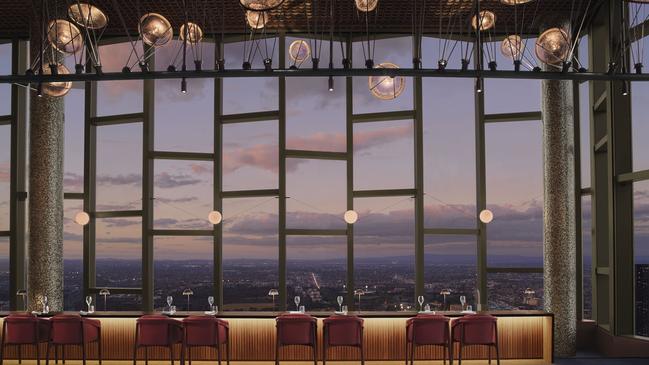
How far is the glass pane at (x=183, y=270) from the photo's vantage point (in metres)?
11.8

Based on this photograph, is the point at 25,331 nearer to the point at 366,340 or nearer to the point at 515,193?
the point at 366,340

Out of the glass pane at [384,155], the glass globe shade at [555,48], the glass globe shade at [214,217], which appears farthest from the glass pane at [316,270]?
the glass globe shade at [555,48]

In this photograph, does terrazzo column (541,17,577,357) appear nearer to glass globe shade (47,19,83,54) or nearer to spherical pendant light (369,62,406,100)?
spherical pendant light (369,62,406,100)

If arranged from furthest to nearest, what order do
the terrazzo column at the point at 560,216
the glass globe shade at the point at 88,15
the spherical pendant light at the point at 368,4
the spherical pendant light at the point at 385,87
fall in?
1. the terrazzo column at the point at 560,216
2. the spherical pendant light at the point at 385,87
3. the glass globe shade at the point at 88,15
4. the spherical pendant light at the point at 368,4

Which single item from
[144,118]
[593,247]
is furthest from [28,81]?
[593,247]

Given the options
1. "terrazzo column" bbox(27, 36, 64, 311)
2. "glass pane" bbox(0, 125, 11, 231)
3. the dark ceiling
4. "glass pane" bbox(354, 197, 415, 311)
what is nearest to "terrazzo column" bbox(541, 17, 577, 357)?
the dark ceiling

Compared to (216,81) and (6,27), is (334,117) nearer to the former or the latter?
(216,81)

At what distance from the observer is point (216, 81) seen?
11805mm

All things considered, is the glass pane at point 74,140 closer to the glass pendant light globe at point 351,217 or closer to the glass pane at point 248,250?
the glass pane at point 248,250

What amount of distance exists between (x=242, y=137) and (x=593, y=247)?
236 inches

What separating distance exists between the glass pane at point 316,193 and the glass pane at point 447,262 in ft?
5.04

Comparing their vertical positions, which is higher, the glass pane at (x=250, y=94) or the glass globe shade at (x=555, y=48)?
the glass pane at (x=250, y=94)

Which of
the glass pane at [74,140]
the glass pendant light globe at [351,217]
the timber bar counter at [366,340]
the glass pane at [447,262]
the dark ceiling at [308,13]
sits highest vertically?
the dark ceiling at [308,13]

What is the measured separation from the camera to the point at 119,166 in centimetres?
1197
